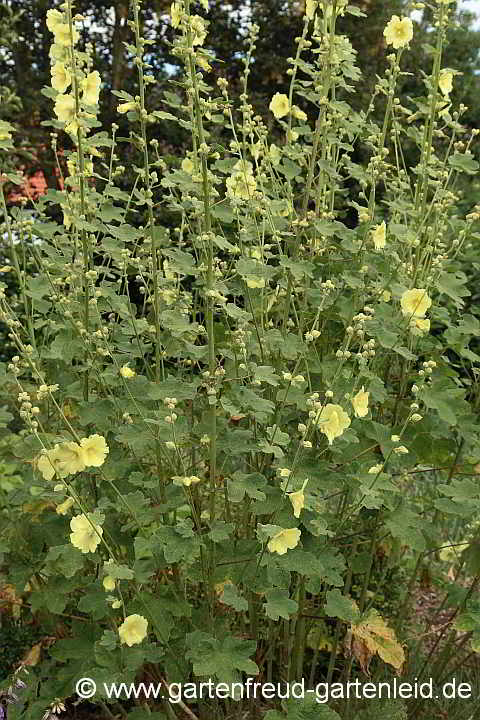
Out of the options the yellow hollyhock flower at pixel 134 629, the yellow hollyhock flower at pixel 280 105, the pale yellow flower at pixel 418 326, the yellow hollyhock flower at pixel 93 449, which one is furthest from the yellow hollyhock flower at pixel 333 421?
the yellow hollyhock flower at pixel 280 105

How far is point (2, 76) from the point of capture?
27.7ft

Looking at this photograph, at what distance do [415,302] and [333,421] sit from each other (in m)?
0.53

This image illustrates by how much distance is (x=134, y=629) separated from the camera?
2.06 m

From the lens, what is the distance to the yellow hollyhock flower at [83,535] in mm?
1993

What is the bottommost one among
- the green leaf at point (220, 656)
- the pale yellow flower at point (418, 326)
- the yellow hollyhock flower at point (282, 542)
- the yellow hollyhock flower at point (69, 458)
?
the green leaf at point (220, 656)

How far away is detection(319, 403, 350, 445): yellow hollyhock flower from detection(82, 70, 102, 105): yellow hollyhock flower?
1115 millimetres

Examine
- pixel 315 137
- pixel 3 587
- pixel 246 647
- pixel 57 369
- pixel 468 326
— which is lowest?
pixel 3 587

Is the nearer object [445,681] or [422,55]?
[445,681]

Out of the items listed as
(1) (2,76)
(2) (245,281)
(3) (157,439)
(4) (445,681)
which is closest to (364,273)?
(2) (245,281)

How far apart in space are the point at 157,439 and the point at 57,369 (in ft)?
2.77

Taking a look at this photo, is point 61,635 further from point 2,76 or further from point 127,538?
point 2,76

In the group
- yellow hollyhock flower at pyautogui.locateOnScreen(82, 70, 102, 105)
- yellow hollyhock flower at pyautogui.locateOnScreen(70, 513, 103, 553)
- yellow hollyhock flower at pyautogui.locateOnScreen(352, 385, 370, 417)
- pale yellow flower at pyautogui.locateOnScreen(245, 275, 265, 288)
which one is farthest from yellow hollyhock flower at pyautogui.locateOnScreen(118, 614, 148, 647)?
yellow hollyhock flower at pyautogui.locateOnScreen(82, 70, 102, 105)

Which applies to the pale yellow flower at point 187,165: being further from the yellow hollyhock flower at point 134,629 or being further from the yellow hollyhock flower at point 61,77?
the yellow hollyhock flower at point 134,629

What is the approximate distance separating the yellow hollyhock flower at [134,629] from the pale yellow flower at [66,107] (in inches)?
55.4
